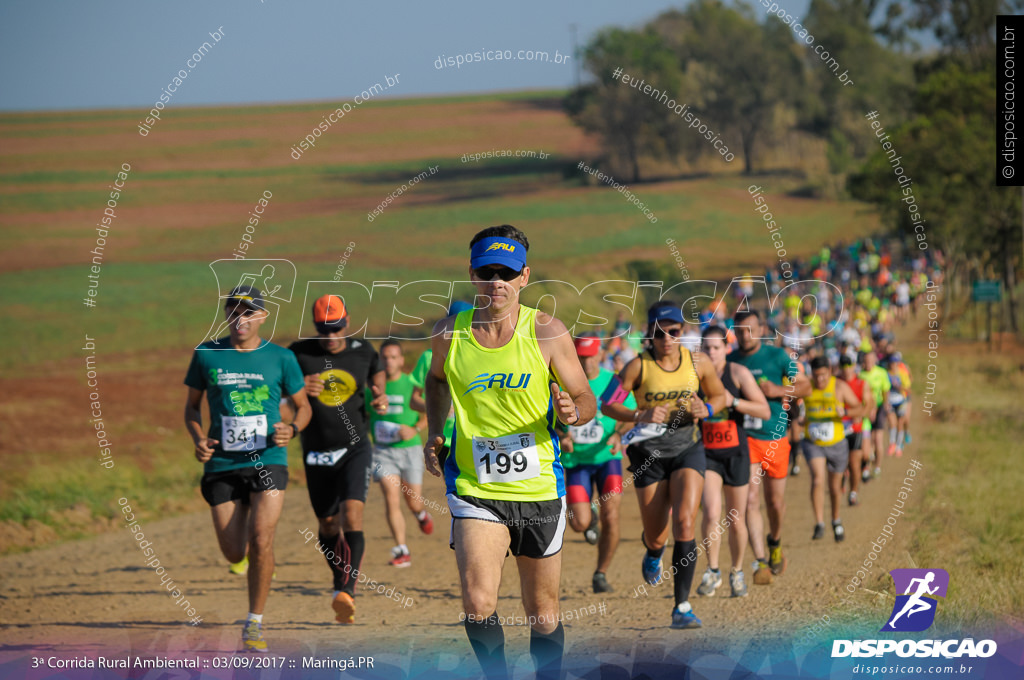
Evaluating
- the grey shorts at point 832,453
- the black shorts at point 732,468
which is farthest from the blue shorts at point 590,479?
the grey shorts at point 832,453

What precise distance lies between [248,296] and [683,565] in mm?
3491

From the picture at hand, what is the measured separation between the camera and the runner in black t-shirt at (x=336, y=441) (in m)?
8.16

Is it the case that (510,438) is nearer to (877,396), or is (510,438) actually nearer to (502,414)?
(502,414)

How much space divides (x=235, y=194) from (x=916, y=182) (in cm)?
3305

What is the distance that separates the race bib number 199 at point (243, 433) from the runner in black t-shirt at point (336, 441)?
94 cm

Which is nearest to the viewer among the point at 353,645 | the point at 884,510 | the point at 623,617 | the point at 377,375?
the point at 353,645

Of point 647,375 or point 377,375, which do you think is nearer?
point 647,375

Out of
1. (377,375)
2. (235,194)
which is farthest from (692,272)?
(377,375)

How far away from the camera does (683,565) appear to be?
7.47 meters

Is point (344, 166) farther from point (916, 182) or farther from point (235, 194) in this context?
point (916, 182)

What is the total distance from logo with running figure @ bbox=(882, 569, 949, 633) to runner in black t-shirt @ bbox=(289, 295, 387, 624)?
12.7ft

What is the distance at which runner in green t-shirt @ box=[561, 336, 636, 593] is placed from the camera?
8.81 metres

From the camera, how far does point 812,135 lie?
259 ft

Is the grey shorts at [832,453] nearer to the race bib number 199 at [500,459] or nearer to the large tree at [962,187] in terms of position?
the race bib number 199 at [500,459]
